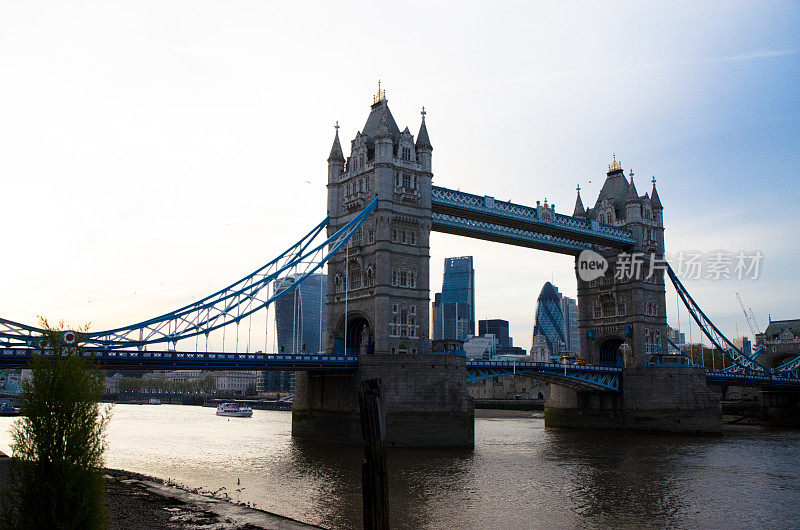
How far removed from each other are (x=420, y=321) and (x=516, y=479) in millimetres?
23069

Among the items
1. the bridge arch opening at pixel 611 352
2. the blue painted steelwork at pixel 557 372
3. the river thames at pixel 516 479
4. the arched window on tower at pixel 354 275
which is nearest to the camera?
the river thames at pixel 516 479

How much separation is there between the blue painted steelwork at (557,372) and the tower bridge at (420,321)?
19 cm

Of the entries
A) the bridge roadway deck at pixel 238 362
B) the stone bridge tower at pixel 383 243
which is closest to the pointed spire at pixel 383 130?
the stone bridge tower at pixel 383 243

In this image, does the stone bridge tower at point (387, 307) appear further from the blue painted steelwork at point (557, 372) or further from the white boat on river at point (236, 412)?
the white boat on river at point (236, 412)

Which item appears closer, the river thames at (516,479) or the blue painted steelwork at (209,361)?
the river thames at (516,479)

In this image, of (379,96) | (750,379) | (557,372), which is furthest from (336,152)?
(750,379)

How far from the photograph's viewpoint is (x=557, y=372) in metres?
70.9

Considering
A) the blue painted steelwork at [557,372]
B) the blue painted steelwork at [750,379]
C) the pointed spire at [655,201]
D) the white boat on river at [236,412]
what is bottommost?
the white boat on river at [236,412]

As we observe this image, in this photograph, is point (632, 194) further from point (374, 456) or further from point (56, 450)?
point (56, 450)

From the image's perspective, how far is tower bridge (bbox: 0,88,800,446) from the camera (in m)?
53.5

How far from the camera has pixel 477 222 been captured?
69.4 m

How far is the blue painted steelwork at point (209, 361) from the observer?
159ft

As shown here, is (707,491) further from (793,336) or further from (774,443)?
(793,336)

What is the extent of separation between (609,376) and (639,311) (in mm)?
9849
